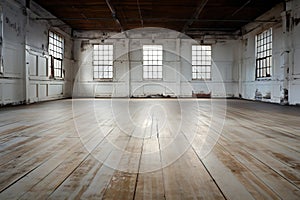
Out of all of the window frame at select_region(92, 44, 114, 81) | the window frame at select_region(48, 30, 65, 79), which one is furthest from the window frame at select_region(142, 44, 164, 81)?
the window frame at select_region(48, 30, 65, 79)

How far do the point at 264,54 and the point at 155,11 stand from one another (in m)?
4.58

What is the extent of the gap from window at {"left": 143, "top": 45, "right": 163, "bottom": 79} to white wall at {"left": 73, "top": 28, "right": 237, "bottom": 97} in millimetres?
232

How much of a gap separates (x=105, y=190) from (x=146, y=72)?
1306 cm

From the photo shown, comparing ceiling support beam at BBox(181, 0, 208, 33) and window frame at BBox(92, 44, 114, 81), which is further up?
ceiling support beam at BBox(181, 0, 208, 33)

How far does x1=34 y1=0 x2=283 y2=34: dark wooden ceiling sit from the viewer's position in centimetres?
957

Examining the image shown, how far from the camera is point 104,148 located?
257cm

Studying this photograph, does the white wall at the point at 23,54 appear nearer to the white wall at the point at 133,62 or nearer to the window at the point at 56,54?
the white wall at the point at 133,62

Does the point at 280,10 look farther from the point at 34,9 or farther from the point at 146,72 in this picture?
the point at 34,9

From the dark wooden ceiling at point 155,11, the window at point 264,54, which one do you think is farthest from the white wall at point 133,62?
the dark wooden ceiling at point 155,11

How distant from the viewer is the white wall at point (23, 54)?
7730mm

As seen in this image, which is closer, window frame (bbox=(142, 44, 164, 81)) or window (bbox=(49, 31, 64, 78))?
window (bbox=(49, 31, 64, 78))

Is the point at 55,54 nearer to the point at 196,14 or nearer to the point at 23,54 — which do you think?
the point at 23,54

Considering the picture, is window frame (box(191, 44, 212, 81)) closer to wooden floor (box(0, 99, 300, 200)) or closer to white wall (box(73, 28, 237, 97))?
white wall (box(73, 28, 237, 97))

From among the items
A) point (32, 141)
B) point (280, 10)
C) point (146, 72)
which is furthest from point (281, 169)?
point (146, 72)
